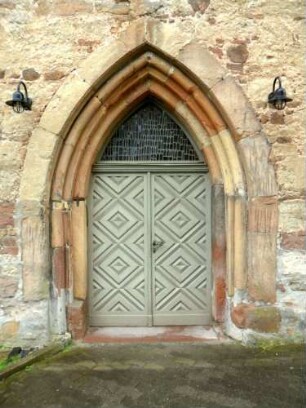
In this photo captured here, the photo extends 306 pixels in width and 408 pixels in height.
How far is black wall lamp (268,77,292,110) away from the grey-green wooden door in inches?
43.3

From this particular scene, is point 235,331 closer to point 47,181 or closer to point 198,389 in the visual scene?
point 198,389

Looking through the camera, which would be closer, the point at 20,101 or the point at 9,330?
the point at 20,101

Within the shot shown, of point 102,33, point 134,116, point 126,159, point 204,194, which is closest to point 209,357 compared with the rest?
point 204,194

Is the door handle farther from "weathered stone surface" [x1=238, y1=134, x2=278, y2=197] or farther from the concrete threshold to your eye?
"weathered stone surface" [x1=238, y1=134, x2=278, y2=197]

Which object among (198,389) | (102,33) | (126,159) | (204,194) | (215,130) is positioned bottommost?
(198,389)

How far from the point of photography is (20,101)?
322cm

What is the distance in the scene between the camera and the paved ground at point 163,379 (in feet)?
8.57

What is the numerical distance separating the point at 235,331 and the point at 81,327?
165 cm

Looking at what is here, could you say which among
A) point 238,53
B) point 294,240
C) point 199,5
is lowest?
point 294,240

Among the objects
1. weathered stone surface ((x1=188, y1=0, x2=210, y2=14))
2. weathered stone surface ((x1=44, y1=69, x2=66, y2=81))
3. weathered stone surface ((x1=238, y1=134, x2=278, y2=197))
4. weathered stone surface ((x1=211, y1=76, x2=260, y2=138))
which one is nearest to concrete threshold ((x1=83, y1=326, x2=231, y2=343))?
weathered stone surface ((x1=238, y1=134, x2=278, y2=197))

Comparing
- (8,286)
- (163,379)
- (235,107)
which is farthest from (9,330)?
(235,107)

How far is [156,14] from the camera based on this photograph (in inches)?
137

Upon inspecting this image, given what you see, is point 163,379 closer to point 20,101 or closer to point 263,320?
point 263,320

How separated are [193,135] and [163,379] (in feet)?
8.24
